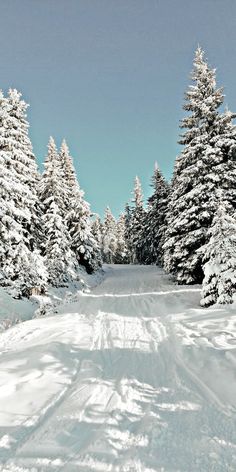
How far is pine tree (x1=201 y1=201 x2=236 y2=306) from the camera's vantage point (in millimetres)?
10930

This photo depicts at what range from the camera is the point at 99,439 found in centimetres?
354

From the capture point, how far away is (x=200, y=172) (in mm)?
17688

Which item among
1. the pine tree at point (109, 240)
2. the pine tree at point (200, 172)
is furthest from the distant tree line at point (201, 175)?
the pine tree at point (109, 240)

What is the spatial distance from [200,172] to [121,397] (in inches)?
599

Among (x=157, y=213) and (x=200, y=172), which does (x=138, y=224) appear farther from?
(x=200, y=172)

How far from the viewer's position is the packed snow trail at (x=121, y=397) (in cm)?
320

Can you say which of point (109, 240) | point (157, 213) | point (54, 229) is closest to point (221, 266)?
point (54, 229)

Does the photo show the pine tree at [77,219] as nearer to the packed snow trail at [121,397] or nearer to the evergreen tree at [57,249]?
the evergreen tree at [57,249]

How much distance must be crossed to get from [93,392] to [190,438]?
1847 mm

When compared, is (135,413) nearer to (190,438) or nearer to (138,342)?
(190,438)

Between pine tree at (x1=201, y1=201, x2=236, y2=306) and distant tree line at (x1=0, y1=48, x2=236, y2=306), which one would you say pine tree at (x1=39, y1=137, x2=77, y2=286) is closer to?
distant tree line at (x1=0, y1=48, x2=236, y2=306)

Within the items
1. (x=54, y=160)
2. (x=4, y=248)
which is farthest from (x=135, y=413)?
(x=54, y=160)

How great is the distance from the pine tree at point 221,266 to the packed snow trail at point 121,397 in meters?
1.97

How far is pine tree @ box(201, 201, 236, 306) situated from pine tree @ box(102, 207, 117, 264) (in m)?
68.7
